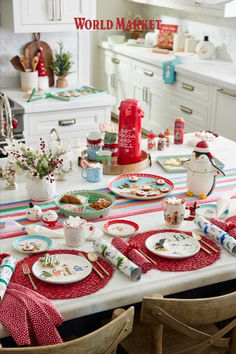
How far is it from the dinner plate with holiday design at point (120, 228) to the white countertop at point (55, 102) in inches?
77.3

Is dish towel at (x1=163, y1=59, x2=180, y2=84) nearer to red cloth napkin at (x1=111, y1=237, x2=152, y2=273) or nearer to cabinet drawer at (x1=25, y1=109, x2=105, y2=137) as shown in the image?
cabinet drawer at (x1=25, y1=109, x2=105, y2=137)

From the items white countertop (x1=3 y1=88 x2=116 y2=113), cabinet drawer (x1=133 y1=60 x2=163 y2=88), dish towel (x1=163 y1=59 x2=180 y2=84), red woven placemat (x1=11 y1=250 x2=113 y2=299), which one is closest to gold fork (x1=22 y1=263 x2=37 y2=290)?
red woven placemat (x1=11 y1=250 x2=113 y2=299)

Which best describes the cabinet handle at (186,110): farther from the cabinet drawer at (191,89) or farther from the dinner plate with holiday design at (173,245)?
the dinner plate with holiday design at (173,245)

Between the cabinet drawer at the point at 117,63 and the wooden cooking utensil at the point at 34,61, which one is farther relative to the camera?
the cabinet drawer at the point at 117,63

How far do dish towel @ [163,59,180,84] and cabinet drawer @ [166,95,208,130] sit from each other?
0.18 meters

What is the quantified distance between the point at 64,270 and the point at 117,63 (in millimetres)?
4746

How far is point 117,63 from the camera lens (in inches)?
248

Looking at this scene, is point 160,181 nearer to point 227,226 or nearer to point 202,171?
point 202,171

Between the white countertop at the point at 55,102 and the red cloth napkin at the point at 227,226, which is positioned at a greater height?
the white countertop at the point at 55,102

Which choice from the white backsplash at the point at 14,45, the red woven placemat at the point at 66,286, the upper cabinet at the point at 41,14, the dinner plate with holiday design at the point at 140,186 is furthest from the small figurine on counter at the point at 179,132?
the white backsplash at the point at 14,45

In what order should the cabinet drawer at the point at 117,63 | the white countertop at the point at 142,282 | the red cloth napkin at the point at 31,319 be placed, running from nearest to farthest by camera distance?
1. the red cloth napkin at the point at 31,319
2. the white countertop at the point at 142,282
3. the cabinet drawer at the point at 117,63

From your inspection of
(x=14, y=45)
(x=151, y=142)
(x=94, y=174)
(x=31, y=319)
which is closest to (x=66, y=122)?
(x=14, y=45)

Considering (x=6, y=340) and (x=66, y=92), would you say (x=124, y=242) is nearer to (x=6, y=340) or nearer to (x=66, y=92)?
(x=6, y=340)

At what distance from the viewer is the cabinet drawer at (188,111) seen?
482 cm
